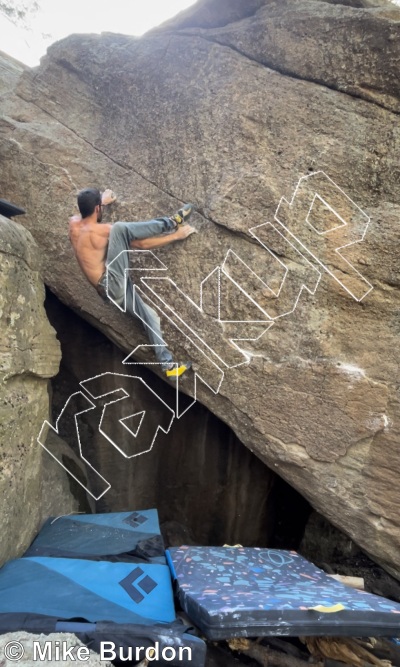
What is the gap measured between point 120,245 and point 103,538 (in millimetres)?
2314

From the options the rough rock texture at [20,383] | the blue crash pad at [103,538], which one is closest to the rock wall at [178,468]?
the blue crash pad at [103,538]

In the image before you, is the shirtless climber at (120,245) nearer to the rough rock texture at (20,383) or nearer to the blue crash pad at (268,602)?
the rough rock texture at (20,383)

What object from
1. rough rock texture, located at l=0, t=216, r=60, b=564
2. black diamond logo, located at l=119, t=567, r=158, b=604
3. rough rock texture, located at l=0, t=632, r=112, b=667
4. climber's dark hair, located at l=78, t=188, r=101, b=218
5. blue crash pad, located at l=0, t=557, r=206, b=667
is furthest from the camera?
climber's dark hair, located at l=78, t=188, r=101, b=218

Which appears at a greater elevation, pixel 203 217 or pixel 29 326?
pixel 203 217

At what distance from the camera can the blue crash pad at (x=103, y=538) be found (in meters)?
3.27

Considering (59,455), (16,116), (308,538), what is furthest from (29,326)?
(308,538)

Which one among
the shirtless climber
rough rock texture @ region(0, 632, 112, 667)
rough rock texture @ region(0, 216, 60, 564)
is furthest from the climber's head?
rough rock texture @ region(0, 632, 112, 667)

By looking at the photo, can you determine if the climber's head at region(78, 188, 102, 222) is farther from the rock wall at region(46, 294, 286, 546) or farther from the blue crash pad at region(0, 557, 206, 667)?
the blue crash pad at region(0, 557, 206, 667)

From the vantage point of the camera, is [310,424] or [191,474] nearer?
[310,424]

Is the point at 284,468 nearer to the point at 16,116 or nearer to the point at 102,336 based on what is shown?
the point at 102,336

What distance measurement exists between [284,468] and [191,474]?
1.94 meters

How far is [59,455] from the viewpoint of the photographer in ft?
14.6

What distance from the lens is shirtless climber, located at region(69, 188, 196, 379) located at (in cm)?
382

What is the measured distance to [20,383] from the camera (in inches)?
132
